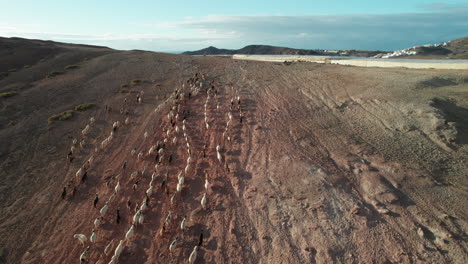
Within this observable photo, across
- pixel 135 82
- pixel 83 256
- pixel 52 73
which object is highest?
pixel 52 73

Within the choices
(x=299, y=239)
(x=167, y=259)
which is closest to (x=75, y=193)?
(x=167, y=259)

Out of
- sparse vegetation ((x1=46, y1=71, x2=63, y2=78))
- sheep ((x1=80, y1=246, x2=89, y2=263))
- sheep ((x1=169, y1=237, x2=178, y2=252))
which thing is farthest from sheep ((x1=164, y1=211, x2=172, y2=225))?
sparse vegetation ((x1=46, y1=71, x2=63, y2=78))

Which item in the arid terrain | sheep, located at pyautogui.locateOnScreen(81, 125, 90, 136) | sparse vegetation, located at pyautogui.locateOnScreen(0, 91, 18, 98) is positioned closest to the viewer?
the arid terrain

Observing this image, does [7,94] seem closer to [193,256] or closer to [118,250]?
[118,250]

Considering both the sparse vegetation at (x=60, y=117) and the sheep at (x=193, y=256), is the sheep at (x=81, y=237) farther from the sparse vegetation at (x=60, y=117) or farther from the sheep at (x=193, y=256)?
the sparse vegetation at (x=60, y=117)

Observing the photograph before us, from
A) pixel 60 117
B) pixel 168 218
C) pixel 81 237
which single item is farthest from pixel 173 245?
pixel 60 117

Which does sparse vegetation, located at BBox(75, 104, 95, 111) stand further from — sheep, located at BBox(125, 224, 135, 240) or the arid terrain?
sheep, located at BBox(125, 224, 135, 240)

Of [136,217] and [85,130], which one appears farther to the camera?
[85,130]

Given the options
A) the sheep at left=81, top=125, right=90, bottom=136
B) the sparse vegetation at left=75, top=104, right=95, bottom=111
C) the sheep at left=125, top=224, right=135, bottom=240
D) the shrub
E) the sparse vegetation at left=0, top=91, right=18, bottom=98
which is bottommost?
the sheep at left=125, top=224, right=135, bottom=240
